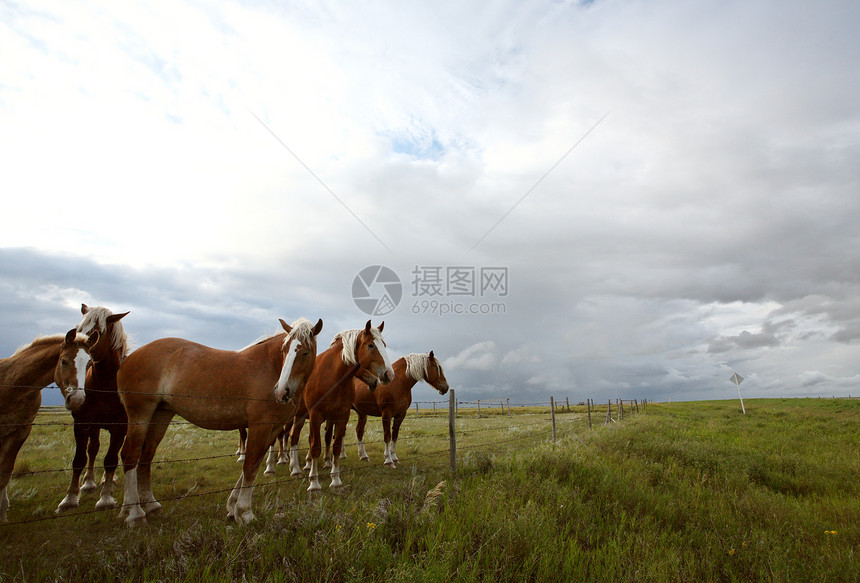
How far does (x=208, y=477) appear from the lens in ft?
27.2

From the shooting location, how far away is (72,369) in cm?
545

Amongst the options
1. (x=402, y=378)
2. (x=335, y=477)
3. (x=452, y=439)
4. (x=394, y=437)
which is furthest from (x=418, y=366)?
(x=335, y=477)

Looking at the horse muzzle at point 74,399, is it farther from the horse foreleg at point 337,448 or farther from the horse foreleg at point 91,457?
the horse foreleg at point 337,448

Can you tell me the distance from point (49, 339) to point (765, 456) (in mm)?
14955

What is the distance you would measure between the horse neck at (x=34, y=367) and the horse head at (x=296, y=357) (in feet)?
9.94

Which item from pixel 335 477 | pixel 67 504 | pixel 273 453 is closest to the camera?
pixel 67 504

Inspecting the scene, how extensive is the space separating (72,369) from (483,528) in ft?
17.7

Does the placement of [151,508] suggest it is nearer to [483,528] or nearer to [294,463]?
[294,463]

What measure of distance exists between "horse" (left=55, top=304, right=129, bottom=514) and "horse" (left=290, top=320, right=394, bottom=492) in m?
2.86

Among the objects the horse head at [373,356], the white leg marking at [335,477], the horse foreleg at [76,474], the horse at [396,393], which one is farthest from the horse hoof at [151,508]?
the horse at [396,393]

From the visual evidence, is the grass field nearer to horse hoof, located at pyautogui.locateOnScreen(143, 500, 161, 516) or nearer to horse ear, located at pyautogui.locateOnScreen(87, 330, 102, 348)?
horse hoof, located at pyautogui.locateOnScreen(143, 500, 161, 516)

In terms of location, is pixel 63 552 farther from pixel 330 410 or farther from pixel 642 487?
pixel 642 487

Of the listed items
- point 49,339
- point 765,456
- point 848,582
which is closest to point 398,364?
point 49,339

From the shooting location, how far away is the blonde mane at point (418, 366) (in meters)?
11.3
